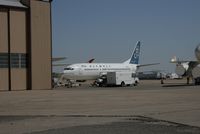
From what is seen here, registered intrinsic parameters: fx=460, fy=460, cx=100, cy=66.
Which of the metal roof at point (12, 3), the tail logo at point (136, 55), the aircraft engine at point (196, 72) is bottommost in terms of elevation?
the aircraft engine at point (196, 72)

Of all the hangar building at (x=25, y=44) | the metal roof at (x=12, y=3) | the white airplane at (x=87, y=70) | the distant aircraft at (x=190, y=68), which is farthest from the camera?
the white airplane at (x=87, y=70)

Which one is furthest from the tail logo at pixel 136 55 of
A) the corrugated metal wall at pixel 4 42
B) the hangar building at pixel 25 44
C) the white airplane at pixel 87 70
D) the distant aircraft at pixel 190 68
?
the corrugated metal wall at pixel 4 42

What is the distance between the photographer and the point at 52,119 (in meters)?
18.0

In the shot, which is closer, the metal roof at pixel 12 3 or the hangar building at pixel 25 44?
the hangar building at pixel 25 44

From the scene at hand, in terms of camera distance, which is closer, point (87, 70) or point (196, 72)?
point (196, 72)

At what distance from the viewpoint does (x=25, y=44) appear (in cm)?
4578

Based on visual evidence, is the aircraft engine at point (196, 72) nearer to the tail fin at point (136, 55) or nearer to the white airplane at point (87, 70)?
the white airplane at point (87, 70)

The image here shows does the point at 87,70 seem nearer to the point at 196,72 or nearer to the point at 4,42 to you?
the point at 196,72

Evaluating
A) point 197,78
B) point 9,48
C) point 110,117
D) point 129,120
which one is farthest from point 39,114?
point 197,78

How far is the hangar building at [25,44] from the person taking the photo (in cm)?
4409

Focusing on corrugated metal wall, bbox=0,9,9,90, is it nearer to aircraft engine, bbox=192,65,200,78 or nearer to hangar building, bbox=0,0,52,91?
hangar building, bbox=0,0,52,91

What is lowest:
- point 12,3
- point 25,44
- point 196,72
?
point 196,72

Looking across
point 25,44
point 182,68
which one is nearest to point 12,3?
point 25,44

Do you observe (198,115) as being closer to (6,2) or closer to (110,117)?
(110,117)
